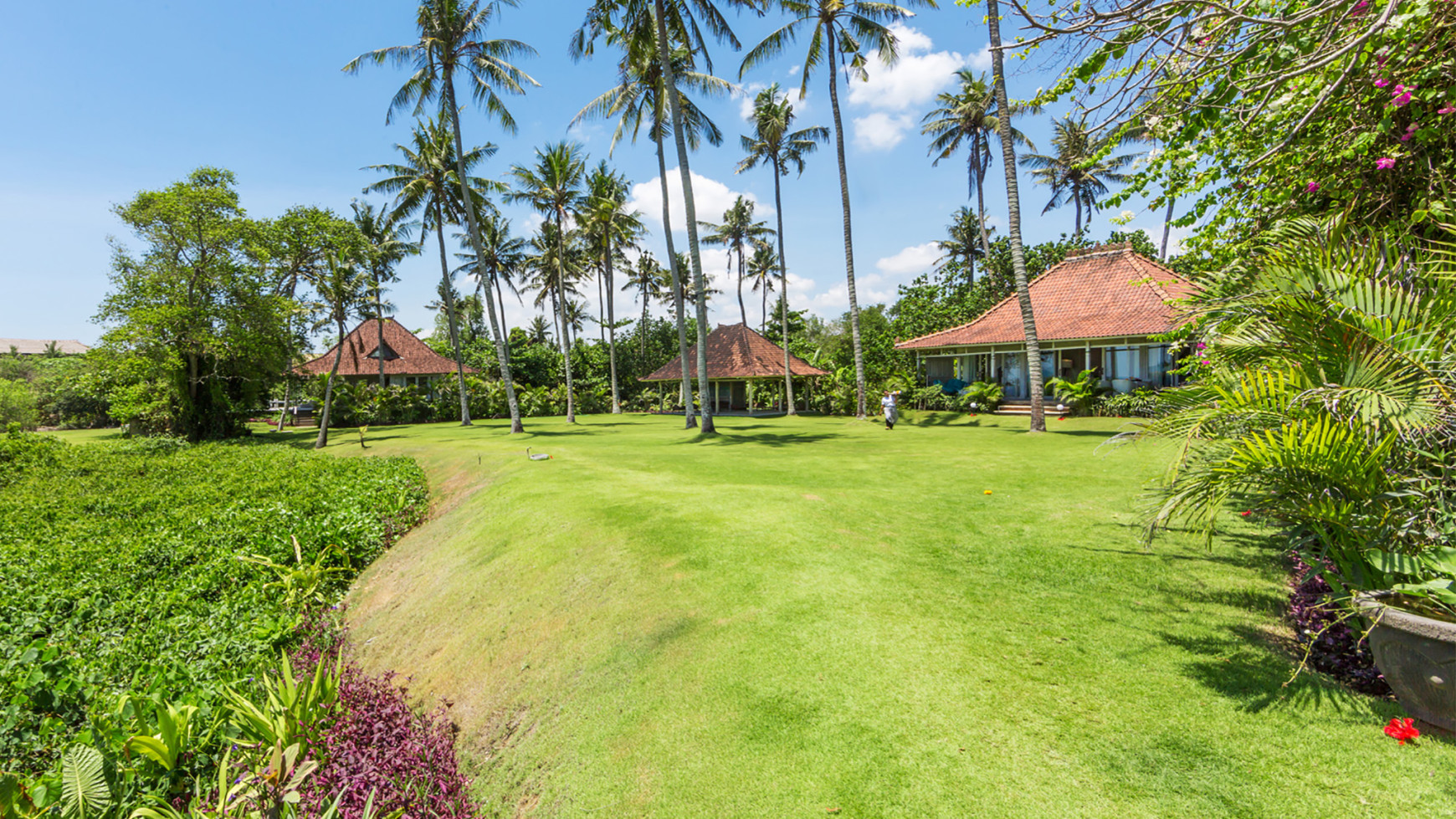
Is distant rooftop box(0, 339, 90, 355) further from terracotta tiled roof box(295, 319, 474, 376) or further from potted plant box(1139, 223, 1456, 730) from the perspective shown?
potted plant box(1139, 223, 1456, 730)

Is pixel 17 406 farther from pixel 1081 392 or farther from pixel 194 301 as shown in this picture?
pixel 1081 392

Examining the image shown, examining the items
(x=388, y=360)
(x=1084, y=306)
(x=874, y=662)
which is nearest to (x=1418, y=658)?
(x=874, y=662)

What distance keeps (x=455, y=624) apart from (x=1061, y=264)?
28214 mm

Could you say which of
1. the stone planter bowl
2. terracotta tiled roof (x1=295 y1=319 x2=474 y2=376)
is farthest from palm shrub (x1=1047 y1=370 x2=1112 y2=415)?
terracotta tiled roof (x1=295 y1=319 x2=474 y2=376)

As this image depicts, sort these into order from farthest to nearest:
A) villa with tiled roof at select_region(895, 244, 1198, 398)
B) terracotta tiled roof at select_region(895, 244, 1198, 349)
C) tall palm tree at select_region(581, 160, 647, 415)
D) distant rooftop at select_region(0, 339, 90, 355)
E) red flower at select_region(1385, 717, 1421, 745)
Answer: distant rooftop at select_region(0, 339, 90, 355)
tall palm tree at select_region(581, 160, 647, 415)
villa with tiled roof at select_region(895, 244, 1198, 398)
terracotta tiled roof at select_region(895, 244, 1198, 349)
red flower at select_region(1385, 717, 1421, 745)

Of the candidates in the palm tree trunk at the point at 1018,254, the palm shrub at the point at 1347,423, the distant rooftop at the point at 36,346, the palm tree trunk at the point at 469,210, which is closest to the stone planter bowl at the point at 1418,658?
the palm shrub at the point at 1347,423

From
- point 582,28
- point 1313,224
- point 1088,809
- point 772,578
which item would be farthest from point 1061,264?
point 1088,809

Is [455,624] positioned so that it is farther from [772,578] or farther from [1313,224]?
[1313,224]

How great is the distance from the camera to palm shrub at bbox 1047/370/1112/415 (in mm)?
22047

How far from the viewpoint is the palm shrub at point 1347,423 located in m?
3.33

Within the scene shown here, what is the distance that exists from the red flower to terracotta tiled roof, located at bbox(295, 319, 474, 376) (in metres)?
42.3

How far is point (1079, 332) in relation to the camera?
22672 millimetres

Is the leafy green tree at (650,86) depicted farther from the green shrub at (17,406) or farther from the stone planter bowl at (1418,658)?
the green shrub at (17,406)

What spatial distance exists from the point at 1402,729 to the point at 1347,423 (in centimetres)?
160
